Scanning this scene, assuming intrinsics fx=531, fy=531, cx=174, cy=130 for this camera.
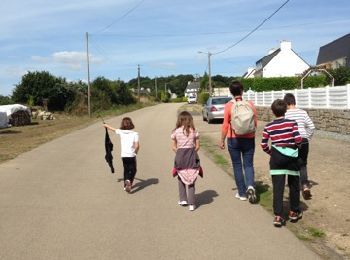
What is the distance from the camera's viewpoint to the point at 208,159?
1343cm

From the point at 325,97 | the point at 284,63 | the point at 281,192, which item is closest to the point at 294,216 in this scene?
the point at 281,192

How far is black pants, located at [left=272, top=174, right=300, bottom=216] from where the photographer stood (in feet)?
21.2

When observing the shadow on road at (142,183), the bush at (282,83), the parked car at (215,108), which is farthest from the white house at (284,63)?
the shadow on road at (142,183)

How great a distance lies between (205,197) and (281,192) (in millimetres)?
2059

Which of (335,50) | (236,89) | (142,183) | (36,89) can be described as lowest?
(142,183)

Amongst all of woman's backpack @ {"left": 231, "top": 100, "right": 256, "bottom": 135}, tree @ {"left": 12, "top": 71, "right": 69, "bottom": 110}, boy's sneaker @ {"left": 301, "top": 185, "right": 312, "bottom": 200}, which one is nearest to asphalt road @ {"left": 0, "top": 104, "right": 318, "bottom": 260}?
boy's sneaker @ {"left": 301, "top": 185, "right": 312, "bottom": 200}

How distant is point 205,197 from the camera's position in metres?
8.42

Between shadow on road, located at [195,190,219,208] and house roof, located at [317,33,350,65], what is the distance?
200 ft

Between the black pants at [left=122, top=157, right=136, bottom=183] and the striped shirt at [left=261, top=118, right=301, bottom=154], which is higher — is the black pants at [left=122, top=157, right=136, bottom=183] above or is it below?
below

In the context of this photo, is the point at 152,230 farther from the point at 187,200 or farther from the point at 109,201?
the point at 109,201

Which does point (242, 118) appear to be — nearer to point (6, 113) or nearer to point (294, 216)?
point (294, 216)

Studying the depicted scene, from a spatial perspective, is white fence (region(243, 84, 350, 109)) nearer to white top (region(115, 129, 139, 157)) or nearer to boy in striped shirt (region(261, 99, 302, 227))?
white top (region(115, 129, 139, 157))

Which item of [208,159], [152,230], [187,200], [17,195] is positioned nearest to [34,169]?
[17,195]

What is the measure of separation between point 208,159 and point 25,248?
8141 millimetres
